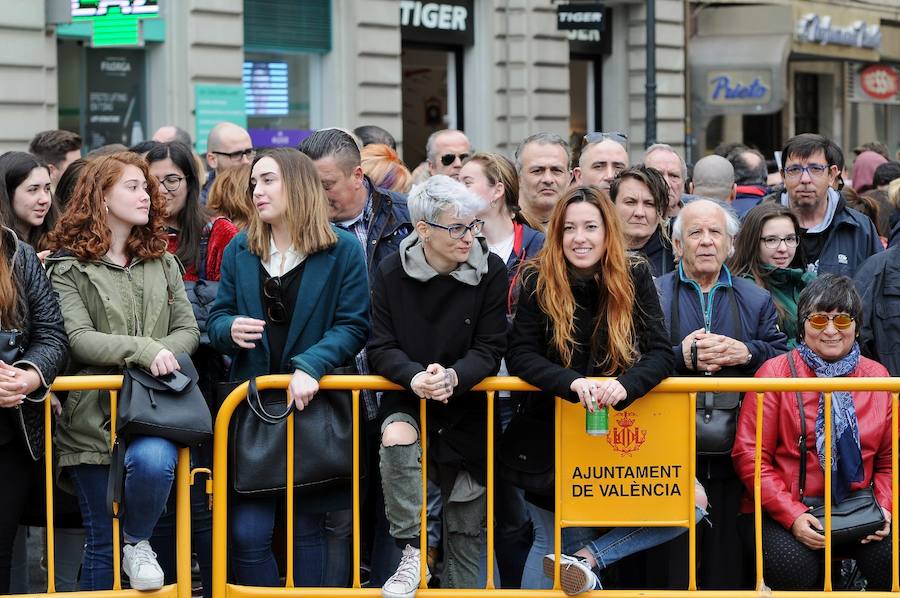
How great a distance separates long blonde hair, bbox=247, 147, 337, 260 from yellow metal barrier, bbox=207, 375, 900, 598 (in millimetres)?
585

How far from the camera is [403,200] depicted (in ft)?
22.2

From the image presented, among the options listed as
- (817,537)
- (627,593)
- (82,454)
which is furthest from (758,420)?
(82,454)

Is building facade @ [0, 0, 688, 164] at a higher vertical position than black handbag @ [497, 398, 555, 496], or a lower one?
higher

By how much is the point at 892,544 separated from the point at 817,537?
1.04 feet

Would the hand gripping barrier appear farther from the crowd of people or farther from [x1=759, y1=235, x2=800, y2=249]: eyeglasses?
[x1=759, y1=235, x2=800, y2=249]: eyeglasses

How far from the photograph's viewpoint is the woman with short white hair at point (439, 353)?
553 centimetres

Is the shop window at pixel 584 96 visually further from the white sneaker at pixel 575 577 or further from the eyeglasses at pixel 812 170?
the white sneaker at pixel 575 577

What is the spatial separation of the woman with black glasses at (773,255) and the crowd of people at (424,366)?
500 millimetres

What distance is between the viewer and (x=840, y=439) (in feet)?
18.8

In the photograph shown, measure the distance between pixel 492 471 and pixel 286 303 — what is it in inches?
42.5

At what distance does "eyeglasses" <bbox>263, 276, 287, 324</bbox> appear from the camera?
5.74 metres

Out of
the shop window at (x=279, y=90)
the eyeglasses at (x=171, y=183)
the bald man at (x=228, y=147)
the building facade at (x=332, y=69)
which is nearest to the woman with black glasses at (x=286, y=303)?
the eyeglasses at (x=171, y=183)

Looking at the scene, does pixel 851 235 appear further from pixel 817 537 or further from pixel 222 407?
pixel 222 407

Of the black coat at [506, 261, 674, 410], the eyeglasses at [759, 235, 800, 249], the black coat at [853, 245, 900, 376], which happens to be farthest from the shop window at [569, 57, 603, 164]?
the black coat at [506, 261, 674, 410]
